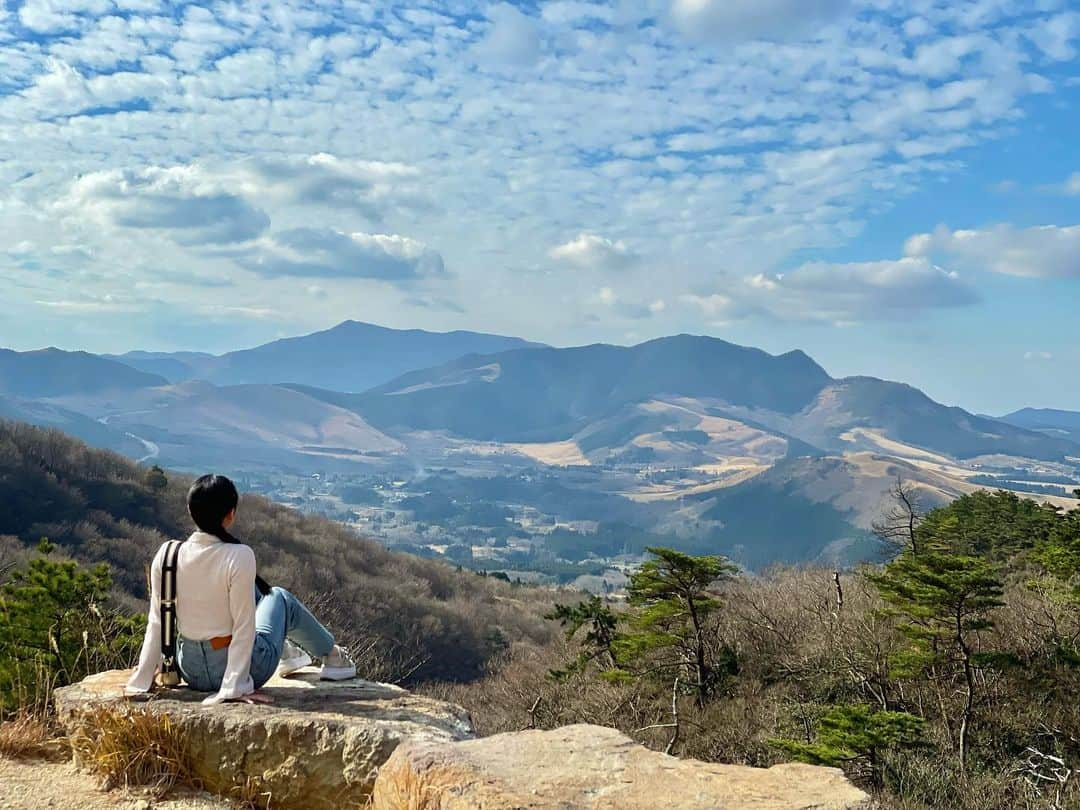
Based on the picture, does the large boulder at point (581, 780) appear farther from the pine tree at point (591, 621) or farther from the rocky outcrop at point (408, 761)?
the pine tree at point (591, 621)

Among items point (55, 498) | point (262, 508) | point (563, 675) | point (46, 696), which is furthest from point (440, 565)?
point (46, 696)

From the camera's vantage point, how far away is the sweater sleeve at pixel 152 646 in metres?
4.51

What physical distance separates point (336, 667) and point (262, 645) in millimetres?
724

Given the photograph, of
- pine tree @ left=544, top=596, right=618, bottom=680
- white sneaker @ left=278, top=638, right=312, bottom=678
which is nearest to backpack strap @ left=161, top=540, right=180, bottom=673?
white sneaker @ left=278, top=638, right=312, bottom=678

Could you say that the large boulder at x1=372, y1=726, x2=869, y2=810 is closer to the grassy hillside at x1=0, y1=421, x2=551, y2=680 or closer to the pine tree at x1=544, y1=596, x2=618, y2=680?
the pine tree at x1=544, y1=596, x2=618, y2=680

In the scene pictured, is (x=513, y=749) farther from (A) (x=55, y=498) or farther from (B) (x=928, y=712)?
(A) (x=55, y=498)

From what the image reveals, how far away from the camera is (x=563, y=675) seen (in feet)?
73.0

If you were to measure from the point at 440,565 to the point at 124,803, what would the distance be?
196 ft

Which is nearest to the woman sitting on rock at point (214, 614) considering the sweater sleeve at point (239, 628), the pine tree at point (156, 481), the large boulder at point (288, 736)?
the sweater sleeve at point (239, 628)

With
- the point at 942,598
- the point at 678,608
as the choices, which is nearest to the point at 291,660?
the point at 942,598

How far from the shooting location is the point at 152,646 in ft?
15.0

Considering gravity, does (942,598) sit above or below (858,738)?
above

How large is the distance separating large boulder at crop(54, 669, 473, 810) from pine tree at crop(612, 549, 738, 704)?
39.2 feet

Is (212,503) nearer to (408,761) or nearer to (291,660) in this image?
(291,660)
